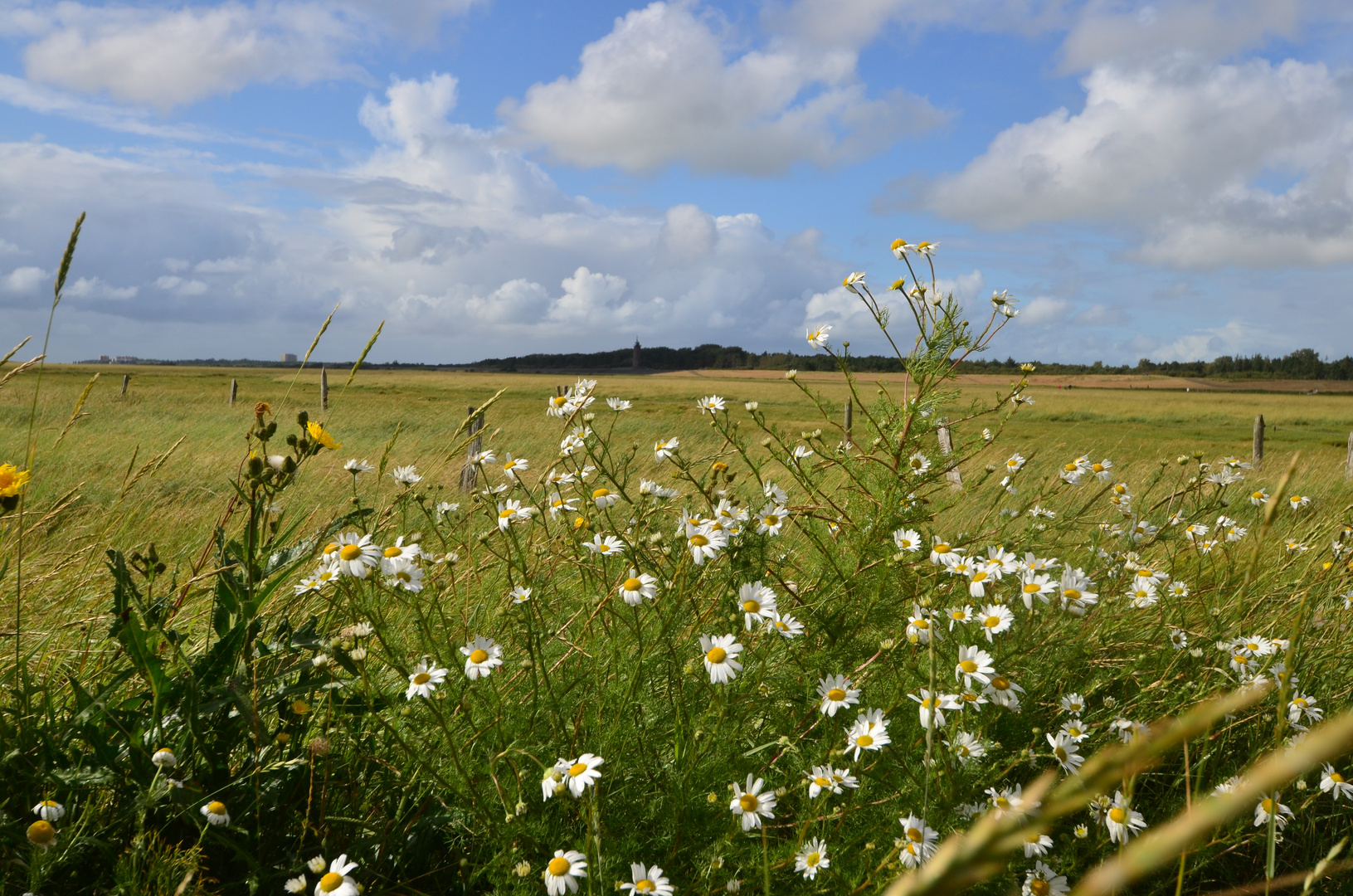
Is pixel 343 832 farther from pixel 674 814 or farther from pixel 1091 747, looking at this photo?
pixel 1091 747

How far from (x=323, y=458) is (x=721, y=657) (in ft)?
28.8

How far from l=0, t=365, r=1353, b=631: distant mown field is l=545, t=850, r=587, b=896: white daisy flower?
4.45 feet

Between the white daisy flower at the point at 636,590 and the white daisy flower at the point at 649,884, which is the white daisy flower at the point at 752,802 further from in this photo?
the white daisy flower at the point at 636,590

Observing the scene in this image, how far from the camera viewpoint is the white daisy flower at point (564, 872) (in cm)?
170

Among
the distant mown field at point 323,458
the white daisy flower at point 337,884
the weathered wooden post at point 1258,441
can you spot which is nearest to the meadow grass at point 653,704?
the white daisy flower at point 337,884

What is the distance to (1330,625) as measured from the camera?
3691 millimetres

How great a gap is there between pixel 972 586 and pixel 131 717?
2.28 meters

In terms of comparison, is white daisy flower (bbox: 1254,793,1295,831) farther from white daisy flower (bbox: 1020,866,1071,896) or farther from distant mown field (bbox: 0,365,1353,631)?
distant mown field (bbox: 0,365,1353,631)

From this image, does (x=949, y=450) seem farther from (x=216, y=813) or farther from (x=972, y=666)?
(x=216, y=813)

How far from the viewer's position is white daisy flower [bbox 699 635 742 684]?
6.34 feet

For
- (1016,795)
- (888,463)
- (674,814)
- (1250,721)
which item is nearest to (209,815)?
(674,814)

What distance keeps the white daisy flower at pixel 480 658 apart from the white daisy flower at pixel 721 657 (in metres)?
0.51

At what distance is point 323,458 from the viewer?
9688 millimetres

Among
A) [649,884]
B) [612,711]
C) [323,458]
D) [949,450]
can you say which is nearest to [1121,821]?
[649,884]
